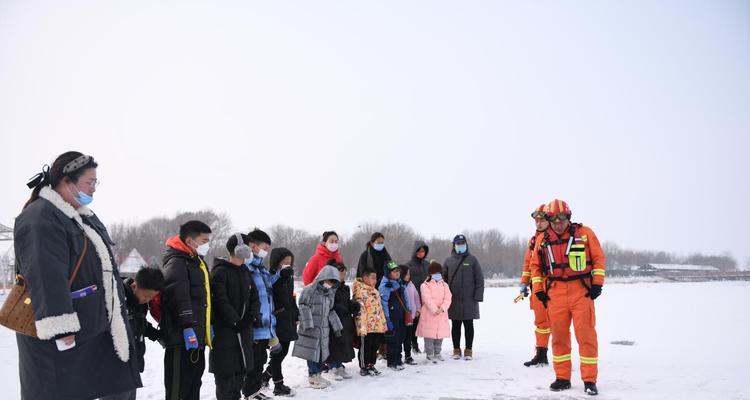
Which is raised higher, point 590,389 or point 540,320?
point 540,320

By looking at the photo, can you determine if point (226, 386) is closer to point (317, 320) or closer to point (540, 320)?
point (317, 320)

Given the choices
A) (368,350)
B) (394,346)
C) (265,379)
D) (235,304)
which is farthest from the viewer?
(394,346)

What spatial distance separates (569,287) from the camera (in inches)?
291

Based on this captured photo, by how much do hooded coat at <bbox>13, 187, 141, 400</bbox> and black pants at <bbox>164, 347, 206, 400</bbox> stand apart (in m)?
1.44

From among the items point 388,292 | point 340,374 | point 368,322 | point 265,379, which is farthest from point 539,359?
point 265,379

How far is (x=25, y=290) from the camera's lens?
348cm

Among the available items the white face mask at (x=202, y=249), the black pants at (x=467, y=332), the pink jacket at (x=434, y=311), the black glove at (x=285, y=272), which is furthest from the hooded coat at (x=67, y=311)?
the black pants at (x=467, y=332)

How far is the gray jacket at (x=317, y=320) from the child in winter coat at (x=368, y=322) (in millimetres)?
556

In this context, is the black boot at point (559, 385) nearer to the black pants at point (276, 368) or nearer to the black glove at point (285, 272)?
the black pants at point (276, 368)

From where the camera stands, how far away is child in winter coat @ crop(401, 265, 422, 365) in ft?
31.7

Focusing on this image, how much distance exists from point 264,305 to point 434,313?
399 cm

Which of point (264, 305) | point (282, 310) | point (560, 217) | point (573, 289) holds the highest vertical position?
point (560, 217)

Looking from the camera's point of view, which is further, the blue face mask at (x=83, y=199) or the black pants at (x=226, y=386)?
the black pants at (x=226, y=386)

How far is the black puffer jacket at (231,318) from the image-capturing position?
572cm
